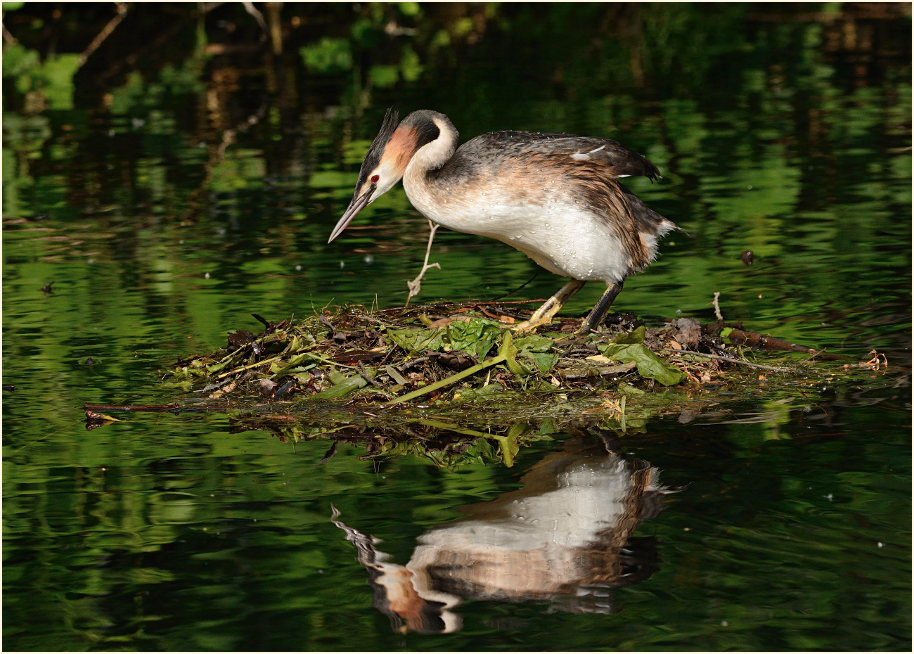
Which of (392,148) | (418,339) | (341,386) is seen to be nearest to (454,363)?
(418,339)

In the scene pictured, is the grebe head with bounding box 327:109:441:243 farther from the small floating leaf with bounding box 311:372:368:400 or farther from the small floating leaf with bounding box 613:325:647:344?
the small floating leaf with bounding box 613:325:647:344

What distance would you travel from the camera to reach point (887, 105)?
1964cm

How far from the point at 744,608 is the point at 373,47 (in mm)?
23370

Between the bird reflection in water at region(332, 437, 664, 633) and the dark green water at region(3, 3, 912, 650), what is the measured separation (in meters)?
0.02

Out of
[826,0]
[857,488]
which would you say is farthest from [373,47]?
[857,488]

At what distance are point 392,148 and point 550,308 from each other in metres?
1.50

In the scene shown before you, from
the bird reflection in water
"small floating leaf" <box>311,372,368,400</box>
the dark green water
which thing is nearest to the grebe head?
"small floating leaf" <box>311,372,368,400</box>

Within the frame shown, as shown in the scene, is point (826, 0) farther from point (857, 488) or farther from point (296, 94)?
point (857, 488)

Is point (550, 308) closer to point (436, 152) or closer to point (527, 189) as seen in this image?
point (527, 189)

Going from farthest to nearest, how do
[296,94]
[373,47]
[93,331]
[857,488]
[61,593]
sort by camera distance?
1. [373,47]
2. [296,94]
3. [93,331]
4. [857,488]
5. [61,593]

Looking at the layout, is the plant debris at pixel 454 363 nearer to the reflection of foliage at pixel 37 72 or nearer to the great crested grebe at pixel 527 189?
the great crested grebe at pixel 527 189

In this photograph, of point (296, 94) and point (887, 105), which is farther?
point (296, 94)

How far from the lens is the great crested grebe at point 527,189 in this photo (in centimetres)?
904

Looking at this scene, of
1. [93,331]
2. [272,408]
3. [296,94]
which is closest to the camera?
[272,408]
